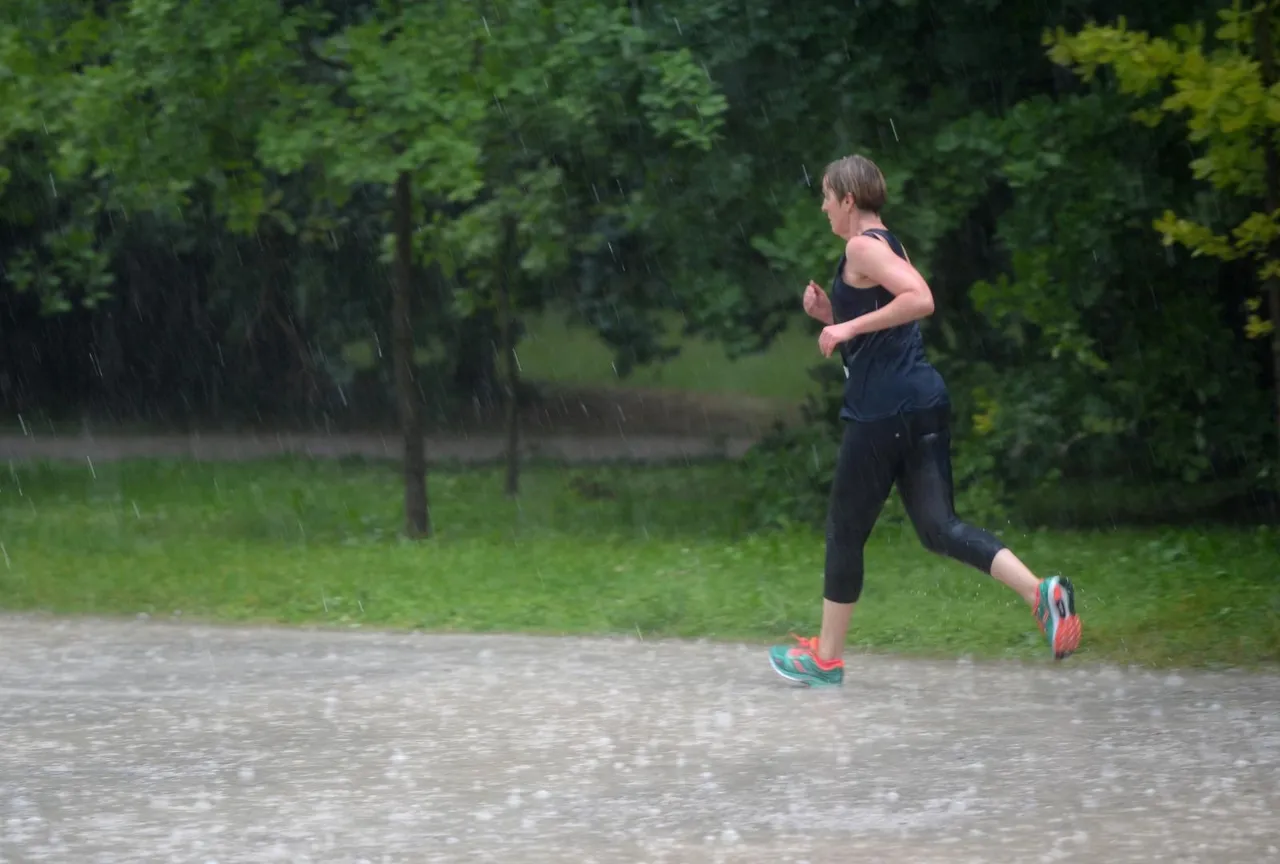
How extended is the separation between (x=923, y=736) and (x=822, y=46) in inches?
316

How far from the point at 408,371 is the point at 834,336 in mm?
7348

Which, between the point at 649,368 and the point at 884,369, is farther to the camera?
the point at 649,368

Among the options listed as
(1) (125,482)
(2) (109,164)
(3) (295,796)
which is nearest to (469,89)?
(2) (109,164)

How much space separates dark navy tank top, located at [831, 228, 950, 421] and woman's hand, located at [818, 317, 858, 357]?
0.76 ft

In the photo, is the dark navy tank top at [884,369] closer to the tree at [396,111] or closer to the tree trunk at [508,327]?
the tree at [396,111]

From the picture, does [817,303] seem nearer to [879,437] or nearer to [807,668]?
[879,437]

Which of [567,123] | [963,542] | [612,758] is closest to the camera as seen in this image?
[612,758]

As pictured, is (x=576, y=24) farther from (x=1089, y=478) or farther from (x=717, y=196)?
(x=1089, y=478)

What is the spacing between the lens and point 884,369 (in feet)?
24.1

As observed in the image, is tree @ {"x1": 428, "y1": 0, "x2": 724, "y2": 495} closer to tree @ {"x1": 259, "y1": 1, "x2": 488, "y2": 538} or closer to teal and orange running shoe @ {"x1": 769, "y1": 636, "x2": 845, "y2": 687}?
tree @ {"x1": 259, "y1": 1, "x2": 488, "y2": 538}

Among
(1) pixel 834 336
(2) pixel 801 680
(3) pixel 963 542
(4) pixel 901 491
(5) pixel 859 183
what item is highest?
(5) pixel 859 183

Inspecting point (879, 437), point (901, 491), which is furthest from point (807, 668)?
point (879, 437)

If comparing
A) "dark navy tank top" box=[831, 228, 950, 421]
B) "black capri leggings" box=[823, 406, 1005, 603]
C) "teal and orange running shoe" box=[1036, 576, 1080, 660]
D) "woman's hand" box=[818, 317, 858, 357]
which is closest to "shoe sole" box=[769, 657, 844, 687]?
"black capri leggings" box=[823, 406, 1005, 603]

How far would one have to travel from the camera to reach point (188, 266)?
27.2 m
